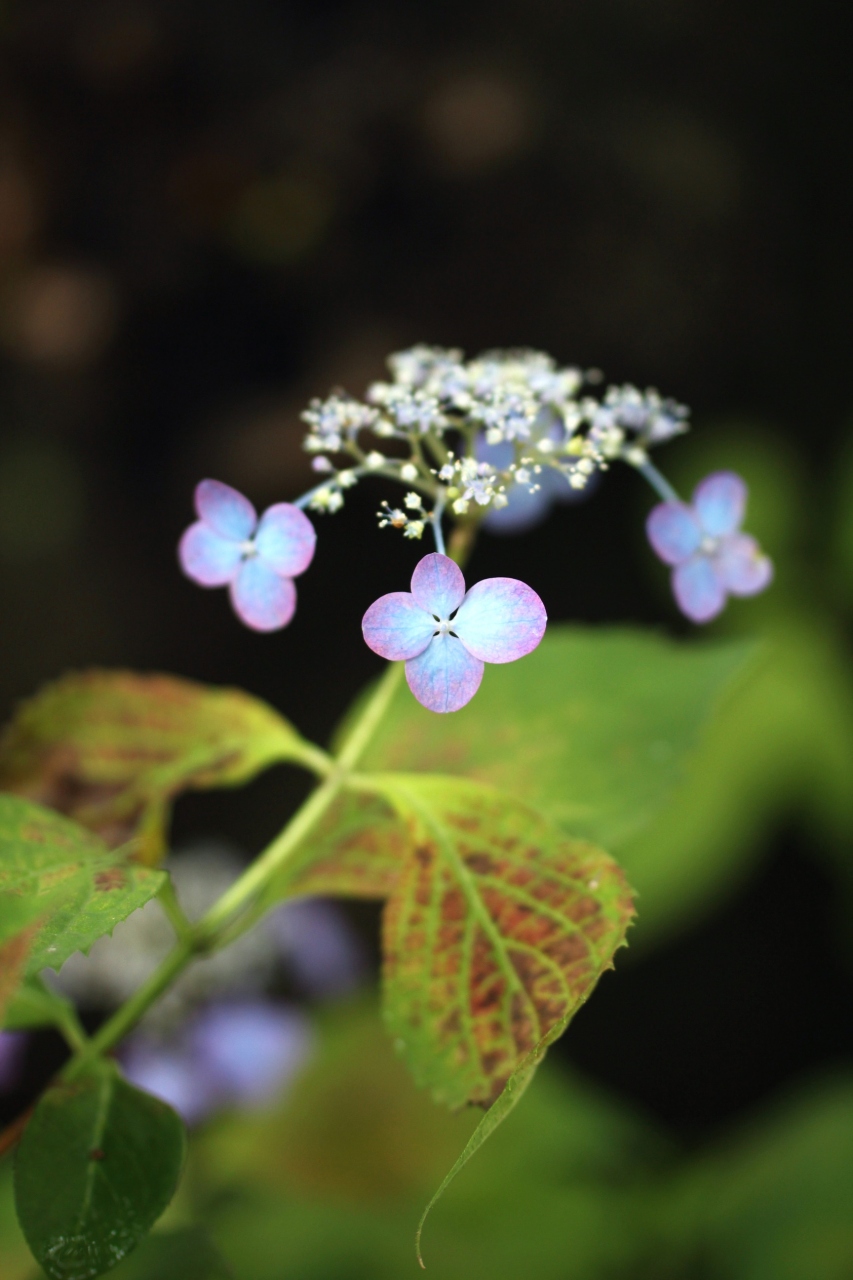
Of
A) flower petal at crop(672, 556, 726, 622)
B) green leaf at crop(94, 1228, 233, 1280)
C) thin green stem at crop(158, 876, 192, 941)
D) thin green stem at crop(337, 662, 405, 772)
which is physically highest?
flower petal at crop(672, 556, 726, 622)

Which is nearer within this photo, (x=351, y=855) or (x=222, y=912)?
(x=222, y=912)

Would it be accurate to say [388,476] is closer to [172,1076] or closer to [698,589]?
[698,589]

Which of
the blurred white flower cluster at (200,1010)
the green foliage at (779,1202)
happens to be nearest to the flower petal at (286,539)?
the blurred white flower cluster at (200,1010)

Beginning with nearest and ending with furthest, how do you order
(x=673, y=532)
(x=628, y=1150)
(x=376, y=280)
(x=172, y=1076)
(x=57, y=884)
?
(x=57, y=884) → (x=673, y=532) → (x=172, y=1076) → (x=628, y=1150) → (x=376, y=280)

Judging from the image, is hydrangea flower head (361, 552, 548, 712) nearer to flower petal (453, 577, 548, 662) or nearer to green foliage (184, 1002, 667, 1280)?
flower petal (453, 577, 548, 662)

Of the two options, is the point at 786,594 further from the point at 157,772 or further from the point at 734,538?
the point at 157,772

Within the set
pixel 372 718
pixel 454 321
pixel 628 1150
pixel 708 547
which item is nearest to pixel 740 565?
pixel 708 547

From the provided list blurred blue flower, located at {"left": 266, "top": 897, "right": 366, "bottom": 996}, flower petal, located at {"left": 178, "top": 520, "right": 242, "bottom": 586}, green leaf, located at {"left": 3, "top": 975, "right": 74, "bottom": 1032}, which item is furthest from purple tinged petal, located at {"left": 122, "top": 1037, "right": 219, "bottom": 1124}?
flower petal, located at {"left": 178, "top": 520, "right": 242, "bottom": 586}

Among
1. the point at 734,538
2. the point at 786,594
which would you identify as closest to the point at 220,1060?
the point at 734,538

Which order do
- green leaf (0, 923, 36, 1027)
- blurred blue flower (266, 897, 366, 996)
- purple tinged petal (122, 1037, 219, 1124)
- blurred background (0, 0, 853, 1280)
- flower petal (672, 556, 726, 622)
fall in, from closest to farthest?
green leaf (0, 923, 36, 1027) < flower petal (672, 556, 726, 622) < purple tinged petal (122, 1037, 219, 1124) < blurred blue flower (266, 897, 366, 996) < blurred background (0, 0, 853, 1280)
